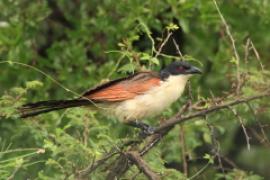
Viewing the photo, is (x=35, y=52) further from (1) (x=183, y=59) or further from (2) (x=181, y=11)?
(1) (x=183, y=59)

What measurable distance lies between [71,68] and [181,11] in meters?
1.00

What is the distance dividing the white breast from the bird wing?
34mm

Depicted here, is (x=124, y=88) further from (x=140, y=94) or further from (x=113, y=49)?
(x=113, y=49)

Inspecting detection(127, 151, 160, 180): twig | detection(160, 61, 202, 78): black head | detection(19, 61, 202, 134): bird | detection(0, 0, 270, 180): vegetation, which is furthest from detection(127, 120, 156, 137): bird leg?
detection(0, 0, 270, 180): vegetation

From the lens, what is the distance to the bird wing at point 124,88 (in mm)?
5078

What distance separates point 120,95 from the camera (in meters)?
5.14

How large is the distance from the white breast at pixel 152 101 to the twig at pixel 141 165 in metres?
0.69

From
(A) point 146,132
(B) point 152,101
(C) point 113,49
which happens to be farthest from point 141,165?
(C) point 113,49

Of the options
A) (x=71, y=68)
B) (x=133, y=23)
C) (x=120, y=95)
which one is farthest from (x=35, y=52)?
(x=120, y=95)

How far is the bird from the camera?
5035mm

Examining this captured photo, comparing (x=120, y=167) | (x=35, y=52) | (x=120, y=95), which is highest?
(x=35, y=52)

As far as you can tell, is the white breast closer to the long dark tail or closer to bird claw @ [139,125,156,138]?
bird claw @ [139,125,156,138]

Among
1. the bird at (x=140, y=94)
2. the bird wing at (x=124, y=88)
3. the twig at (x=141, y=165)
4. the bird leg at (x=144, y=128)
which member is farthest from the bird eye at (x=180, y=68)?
the twig at (x=141, y=165)

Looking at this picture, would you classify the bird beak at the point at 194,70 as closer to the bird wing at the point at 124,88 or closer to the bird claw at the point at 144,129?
the bird wing at the point at 124,88
